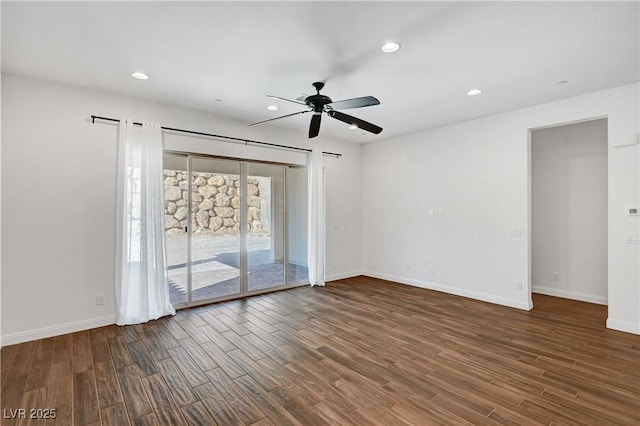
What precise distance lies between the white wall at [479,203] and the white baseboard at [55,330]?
483 cm

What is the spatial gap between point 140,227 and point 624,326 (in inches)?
240

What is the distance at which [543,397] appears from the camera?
2.30 m

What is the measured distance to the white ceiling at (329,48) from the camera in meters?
2.24

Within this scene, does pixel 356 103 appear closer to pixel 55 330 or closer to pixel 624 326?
pixel 624 326

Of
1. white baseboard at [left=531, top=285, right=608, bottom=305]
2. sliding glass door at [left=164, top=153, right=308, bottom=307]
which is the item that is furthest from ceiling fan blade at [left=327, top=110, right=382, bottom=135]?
white baseboard at [left=531, top=285, right=608, bottom=305]

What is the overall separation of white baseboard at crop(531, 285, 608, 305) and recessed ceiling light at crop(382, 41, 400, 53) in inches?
194

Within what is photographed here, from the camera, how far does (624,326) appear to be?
3559 mm

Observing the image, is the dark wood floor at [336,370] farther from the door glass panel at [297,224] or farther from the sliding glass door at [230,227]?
the door glass panel at [297,224]

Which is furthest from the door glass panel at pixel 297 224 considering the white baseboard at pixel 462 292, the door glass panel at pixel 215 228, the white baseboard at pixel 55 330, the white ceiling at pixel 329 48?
the white baseboard at pixel 55 330

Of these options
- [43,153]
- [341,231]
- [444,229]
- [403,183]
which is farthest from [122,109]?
[444,229]

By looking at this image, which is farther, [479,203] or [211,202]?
[479,203]

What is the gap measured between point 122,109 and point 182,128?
75 cm

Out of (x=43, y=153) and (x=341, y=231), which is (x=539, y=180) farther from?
(x=43, y=153)

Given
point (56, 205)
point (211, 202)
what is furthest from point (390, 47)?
point (56, 205)
